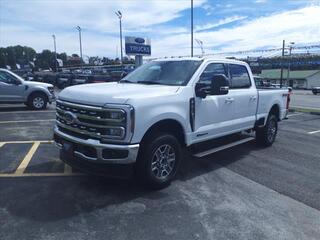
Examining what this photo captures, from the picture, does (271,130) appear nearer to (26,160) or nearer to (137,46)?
(26,160)

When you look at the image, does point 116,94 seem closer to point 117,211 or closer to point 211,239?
point 117,211

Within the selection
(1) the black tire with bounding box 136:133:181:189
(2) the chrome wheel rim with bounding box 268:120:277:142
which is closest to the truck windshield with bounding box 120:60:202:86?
(1) the black tire with bounding box 136:133:181:189

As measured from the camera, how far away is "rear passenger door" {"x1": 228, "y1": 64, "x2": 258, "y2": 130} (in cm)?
723

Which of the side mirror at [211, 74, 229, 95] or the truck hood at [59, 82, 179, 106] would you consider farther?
the side mirror at [211, 74, 229, 95]

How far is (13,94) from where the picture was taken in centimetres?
1544

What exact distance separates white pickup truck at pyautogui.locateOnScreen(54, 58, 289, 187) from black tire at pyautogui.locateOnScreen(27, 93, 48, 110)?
10020 millimetres

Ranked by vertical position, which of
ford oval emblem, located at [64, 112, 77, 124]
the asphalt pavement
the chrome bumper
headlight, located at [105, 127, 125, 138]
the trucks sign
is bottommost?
the asphalt pavement

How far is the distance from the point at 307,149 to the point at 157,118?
4.97 m

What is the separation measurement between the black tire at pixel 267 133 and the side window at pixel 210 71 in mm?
2258

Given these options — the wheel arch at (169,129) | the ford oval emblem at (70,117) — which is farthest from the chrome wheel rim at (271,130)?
the ford oval emblem at (70,117)

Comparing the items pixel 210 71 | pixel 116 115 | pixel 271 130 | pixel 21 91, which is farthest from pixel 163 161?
pixel 21 91

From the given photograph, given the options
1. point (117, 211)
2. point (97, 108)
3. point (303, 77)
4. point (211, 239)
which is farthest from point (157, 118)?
point (303, 77)

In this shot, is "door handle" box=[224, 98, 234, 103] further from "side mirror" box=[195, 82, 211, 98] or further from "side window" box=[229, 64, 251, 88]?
"side mirror" box=[195, 82, 211, 98]

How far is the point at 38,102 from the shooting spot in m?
16.0
